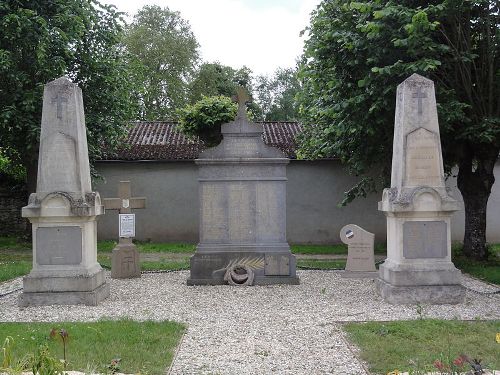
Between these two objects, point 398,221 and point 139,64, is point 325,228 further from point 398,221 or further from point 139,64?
point 398,221

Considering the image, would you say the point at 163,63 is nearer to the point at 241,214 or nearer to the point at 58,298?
the point at 241,214

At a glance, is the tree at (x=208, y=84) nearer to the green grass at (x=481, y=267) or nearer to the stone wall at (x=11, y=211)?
the stone wall at (x=11, y=211)

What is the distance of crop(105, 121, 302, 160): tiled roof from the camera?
2253 centimetres


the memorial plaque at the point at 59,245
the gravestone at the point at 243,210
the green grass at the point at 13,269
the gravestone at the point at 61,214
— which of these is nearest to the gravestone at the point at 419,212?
the gravestone at the point at 243,210

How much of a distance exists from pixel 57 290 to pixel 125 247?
3.40m

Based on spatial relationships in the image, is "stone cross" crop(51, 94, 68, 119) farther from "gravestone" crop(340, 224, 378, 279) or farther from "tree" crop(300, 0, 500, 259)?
"gravestone" crop(340, 224, 378, 279)

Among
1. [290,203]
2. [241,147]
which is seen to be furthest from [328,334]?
[290,203]

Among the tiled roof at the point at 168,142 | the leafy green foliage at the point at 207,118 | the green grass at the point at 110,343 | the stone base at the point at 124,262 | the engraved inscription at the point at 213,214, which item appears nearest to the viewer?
the green grass at the point at 110,343

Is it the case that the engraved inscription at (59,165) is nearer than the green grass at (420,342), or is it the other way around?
the green grass at (420,342)

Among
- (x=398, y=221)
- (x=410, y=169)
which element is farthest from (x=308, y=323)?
(x=410, y=169)

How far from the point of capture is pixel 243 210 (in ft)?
39.9

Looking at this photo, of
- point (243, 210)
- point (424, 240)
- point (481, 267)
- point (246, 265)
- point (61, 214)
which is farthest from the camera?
point (481, 267)

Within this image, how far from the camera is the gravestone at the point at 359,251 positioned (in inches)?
518

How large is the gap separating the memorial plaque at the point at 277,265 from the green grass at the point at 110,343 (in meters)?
4.22
